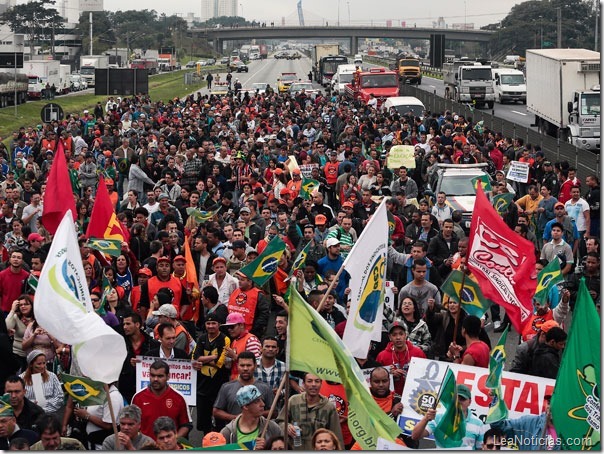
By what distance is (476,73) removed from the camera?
6184cm

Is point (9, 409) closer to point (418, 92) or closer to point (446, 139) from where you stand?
point (446, 139)

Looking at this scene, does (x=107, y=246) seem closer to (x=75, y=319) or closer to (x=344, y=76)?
(x=75, y=319)

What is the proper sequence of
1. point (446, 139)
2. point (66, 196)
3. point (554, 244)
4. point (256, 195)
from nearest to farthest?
point (66, 196)
point (554, 244)
point (256, 195)
point (446, 139)

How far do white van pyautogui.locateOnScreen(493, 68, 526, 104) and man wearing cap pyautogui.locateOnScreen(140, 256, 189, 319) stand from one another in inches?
2132

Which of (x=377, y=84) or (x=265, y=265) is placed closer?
(x=265, y=265)

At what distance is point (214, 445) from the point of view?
857 centimetres

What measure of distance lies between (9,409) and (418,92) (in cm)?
4856

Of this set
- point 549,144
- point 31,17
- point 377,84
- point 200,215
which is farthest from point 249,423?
point 31,17

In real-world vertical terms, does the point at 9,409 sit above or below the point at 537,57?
below

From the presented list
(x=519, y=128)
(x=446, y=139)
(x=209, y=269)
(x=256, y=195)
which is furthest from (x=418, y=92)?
(x=209, y=269)

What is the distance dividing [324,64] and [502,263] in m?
76.9

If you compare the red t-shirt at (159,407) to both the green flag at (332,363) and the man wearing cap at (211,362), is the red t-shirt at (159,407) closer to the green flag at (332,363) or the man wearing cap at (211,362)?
the man wearing cap at (211,362)

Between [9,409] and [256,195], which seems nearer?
[9,409]

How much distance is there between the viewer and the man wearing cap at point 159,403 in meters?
9.59
